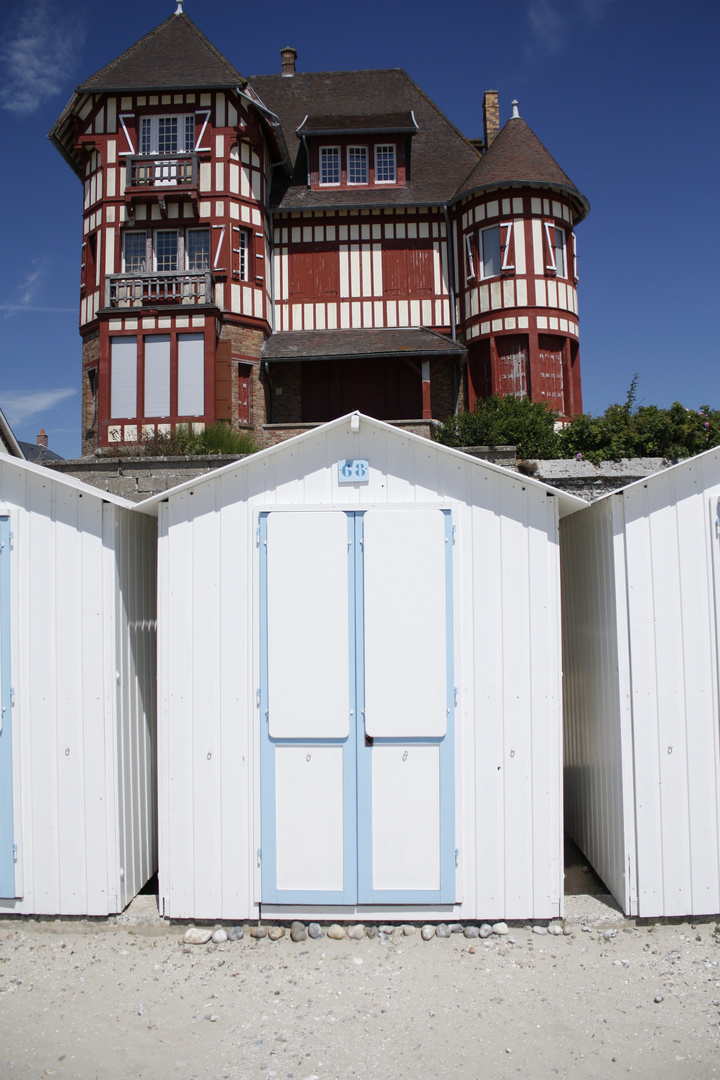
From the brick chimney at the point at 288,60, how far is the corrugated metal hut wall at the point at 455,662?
73.1ft

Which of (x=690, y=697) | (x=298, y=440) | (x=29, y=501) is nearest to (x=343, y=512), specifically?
(x=298, y=440)

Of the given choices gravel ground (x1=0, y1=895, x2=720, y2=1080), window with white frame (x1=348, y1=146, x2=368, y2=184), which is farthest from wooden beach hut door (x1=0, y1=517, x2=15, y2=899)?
window with white frame (x1=348, y1=146, x2=368, y2=184)

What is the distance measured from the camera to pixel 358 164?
19859mm

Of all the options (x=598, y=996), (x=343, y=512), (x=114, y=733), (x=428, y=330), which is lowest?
(x=598, y=996)

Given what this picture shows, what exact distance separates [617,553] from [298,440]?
2.30 meters

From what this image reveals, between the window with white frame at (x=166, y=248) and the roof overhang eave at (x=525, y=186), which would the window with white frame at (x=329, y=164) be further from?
the window with white frame at (x=166, y=248)

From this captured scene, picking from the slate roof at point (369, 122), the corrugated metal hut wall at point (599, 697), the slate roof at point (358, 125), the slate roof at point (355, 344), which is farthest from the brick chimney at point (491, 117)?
the corrugated metal hut wall at point (599, 697)

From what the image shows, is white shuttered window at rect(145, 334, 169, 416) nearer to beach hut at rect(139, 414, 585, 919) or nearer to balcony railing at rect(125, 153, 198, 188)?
balcony railing at rect(125, 153, 198, 188)

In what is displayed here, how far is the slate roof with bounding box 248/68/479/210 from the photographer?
762 inches

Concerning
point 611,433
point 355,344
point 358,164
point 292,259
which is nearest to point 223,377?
point 355,344

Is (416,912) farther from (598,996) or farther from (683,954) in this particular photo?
(683,954)

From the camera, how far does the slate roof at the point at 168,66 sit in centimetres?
1748

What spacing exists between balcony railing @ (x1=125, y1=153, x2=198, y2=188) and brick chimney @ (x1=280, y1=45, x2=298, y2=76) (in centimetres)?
723

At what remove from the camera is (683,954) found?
449 cm
